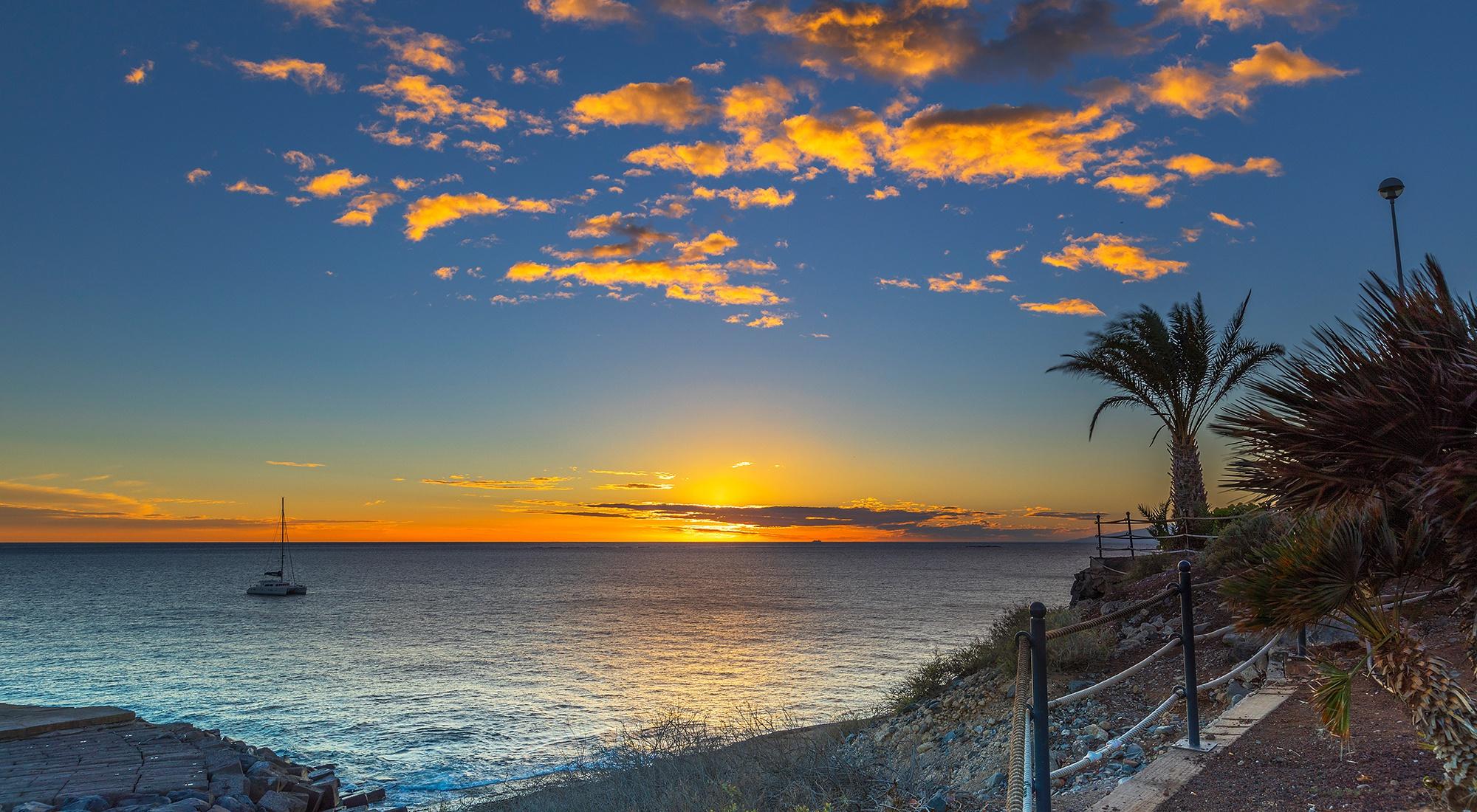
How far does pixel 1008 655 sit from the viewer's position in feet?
45.2

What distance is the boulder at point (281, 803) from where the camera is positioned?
46.7ft

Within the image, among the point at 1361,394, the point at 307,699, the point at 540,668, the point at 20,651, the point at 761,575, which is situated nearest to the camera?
the point at 1361,394

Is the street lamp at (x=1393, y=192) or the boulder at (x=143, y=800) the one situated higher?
the street lamp at (x=1393, y=192)

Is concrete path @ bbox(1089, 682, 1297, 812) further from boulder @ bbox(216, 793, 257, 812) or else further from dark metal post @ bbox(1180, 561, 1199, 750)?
boulder @ bbox(216, 793, 257, 812)

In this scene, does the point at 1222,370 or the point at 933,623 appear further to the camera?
the point at 933,623

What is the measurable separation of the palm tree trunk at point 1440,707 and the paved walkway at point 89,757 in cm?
1689

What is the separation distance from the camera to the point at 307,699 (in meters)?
28.4

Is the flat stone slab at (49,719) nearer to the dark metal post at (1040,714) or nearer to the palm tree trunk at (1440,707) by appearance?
the dark metal post at (1040,714)

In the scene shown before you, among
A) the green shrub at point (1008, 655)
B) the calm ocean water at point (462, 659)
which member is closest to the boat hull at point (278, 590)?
the calm ocean water at point (462, 659)

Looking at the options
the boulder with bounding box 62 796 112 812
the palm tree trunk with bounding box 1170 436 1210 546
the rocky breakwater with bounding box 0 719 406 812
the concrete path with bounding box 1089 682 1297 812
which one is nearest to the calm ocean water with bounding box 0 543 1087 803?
the rocky breakwater with bounding box 0 719 406 812

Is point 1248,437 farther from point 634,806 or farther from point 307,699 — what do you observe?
point 307,699

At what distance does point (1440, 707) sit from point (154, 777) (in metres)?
18.0

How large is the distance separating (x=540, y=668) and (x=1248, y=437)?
33.0 meters

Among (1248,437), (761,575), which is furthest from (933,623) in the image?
(761,575)
